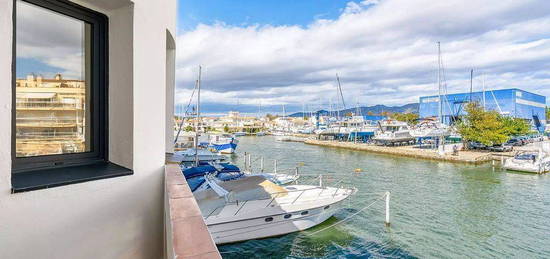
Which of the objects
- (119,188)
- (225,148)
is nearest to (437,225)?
(119,188)

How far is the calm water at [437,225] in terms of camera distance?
7781mm

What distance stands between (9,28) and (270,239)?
7901 mm

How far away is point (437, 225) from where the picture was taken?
9.48m

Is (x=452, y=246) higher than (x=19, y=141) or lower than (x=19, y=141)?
lower

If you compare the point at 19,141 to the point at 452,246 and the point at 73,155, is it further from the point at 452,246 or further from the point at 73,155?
the point at 452,246

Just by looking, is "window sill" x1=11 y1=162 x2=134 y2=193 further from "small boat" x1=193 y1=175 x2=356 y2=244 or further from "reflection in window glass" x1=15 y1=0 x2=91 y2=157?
"small boat" x1=193 y1=175 x2=356 y2=244

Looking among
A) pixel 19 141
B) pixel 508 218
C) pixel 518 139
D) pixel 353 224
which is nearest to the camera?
pixel 19 141

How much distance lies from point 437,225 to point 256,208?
6034 mm

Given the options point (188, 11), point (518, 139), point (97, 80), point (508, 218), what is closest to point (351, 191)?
point (508, 218)

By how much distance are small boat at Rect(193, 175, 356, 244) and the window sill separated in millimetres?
5044

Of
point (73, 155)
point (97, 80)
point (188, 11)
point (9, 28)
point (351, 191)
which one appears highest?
point (188, 11)

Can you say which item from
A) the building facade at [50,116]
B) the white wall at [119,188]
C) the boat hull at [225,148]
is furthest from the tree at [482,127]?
the building facade at [50,116]

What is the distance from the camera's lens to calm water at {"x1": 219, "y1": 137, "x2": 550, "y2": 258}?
25.5ft

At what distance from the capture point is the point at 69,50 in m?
2.26
